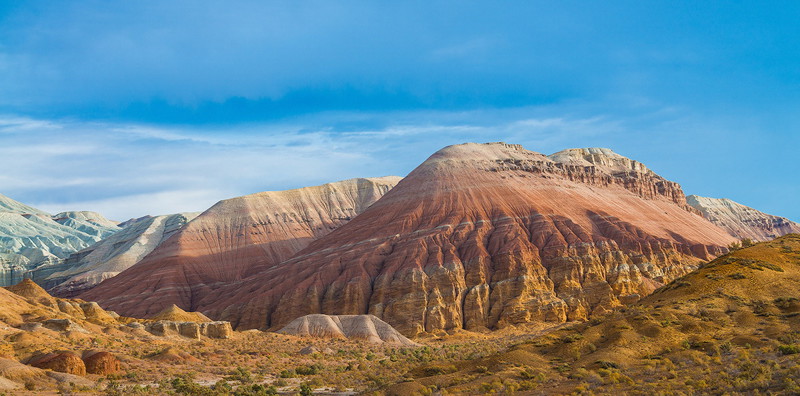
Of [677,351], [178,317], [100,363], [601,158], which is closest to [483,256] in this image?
[178,317]

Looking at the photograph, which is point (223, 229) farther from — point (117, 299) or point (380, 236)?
point (380, 236)

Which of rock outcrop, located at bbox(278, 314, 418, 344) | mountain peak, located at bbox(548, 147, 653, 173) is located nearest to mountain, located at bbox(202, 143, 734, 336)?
rock outcrop, located at bbox(278, 314, 418, 344)

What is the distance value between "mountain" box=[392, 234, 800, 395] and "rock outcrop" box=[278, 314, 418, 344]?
45756 mm

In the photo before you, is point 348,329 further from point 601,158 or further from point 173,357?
point 601,158

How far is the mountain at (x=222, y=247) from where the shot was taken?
14350 centimetres

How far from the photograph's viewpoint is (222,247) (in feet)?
551

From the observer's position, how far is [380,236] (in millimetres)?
131625

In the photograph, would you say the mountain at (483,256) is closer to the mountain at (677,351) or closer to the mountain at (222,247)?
the mountain at (222,247)

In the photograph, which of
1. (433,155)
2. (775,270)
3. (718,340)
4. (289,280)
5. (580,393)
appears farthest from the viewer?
(433,155)

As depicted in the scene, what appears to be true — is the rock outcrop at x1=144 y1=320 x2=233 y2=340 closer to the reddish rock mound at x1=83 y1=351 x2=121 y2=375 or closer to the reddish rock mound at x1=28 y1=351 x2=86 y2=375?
the reddish rock mound at x1=83 y1=351 x2=121 y2=375

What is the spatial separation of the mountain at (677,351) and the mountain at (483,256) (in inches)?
2468

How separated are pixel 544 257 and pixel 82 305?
6926cm

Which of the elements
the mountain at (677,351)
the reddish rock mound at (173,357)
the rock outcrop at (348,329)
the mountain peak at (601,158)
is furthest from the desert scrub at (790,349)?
the mountain peak at (601,158)

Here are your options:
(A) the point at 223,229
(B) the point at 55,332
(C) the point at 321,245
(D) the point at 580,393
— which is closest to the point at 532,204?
(C) the point at 321,245
